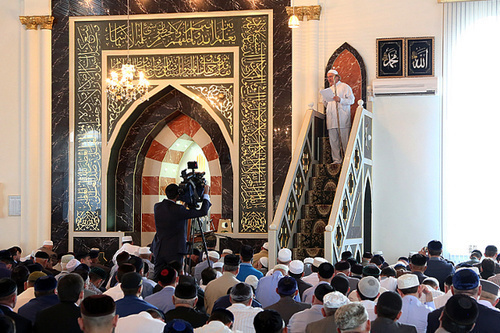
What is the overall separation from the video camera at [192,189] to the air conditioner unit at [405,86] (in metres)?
3.50

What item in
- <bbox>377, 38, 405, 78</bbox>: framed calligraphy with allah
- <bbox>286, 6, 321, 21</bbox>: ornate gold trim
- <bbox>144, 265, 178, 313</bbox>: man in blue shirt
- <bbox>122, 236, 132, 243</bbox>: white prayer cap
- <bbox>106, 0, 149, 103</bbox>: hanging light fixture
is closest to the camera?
<bbox>144, 265, 178, 313</bbox>: man in blue shirt

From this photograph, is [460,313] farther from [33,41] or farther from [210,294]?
[33,41]

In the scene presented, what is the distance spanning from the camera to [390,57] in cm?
920

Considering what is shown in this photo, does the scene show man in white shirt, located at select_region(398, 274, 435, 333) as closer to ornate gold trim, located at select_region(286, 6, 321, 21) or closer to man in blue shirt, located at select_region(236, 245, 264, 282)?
man in blue shirt, located at select_region(236, 245, 264, 282)

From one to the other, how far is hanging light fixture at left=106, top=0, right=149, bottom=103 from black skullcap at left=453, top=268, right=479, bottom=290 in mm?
5815

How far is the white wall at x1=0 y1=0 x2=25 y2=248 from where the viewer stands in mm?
9883

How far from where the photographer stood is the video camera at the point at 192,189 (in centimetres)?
635

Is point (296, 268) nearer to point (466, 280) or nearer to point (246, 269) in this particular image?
point (246, 269)

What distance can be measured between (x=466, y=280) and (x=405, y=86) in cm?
548

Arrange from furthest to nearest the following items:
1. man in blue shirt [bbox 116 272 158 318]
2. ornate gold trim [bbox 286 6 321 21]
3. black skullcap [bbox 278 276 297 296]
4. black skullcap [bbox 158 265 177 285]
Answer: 1. ornate gold trim [bbox 286 6 321 21]
2. black skullcap [bbox 158 265 177 285]
3. black skullcap [bbox 278 276 297 296]
4. man in blue shirt [bbox 116 272 158 318]

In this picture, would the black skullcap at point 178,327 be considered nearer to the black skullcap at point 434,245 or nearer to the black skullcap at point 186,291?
the black skullcap at point 186,291

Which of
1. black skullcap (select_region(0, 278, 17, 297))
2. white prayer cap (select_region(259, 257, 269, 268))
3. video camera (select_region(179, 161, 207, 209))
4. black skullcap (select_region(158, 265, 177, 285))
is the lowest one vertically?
white prayer cap (select_region(259, 257, 269, 268))

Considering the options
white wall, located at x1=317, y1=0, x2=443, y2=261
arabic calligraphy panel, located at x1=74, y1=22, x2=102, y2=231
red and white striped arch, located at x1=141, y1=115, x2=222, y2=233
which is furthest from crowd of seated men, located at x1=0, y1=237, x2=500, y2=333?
red and white striped arch, located at x1=141, y1=115, x2=222, y2=233

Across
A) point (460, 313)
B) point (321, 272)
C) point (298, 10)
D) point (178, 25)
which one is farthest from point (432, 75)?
point (460, 313)
